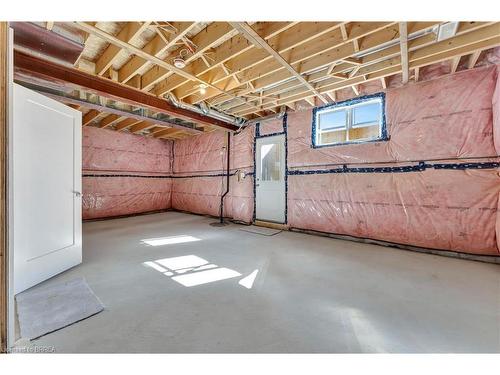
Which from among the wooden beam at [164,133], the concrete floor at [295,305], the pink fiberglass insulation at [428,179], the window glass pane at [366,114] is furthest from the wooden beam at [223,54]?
the wooden beam at [164,133]

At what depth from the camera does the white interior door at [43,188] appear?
79.9 inches

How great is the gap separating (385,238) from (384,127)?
1.92 m

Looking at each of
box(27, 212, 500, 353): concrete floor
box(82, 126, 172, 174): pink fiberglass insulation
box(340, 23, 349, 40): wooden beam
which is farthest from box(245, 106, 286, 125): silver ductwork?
box(82, 126, 172, 174): pink fiberglass insulation

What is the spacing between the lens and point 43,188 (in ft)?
7.47

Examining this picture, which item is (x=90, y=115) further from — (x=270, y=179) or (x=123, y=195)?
(x=270, y=179)

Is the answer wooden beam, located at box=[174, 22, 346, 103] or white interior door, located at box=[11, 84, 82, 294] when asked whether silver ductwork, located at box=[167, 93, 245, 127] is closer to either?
wooden beam, located at box=[174, 22, 346, 103]

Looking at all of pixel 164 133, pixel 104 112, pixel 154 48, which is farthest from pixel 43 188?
pixel 164 133

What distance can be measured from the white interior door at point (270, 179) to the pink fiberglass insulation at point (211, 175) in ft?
0.81

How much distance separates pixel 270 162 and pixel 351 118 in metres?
1.98

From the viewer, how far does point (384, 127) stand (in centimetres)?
360

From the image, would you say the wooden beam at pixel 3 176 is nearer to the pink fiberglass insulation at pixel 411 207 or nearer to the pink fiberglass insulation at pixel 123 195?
the pink fiberglass insulation at pixel 411 207

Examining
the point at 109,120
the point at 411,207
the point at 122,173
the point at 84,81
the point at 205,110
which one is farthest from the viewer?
the point at 122,173
